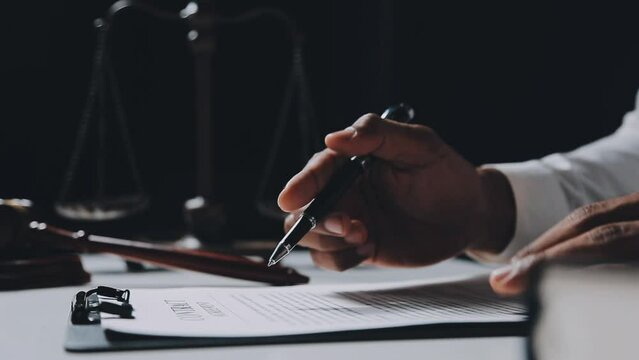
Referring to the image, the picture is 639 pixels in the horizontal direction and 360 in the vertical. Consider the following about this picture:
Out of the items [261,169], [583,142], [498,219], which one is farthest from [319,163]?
[583,142]

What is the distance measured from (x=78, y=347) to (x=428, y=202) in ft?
1.74

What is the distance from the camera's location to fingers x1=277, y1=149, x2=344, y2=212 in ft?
2.31

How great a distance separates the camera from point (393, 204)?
2.90 feet

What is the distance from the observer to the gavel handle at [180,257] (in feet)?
2.52

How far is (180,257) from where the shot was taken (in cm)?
79

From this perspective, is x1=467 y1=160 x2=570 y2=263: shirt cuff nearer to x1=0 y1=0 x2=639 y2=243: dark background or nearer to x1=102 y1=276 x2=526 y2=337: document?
x1=102 y1=276 x2=526 y2=337: document

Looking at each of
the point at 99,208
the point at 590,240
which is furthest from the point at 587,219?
the point at 99,208

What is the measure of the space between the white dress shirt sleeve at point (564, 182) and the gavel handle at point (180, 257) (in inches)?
11.1

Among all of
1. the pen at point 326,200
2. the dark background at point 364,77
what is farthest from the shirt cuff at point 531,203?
the dark background at point 364,77

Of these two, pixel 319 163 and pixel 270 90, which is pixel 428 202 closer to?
pixel 319 163

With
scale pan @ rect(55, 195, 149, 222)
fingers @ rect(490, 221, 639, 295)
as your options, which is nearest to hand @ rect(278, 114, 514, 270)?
fingers @ rect(490, 221, 639, 295)

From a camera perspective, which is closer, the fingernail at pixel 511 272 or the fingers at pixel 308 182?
the fingernail at pixel 511 272

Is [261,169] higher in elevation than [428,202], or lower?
higher

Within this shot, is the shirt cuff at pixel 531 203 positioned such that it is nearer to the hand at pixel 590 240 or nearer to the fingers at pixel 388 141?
the fingers at pixel 388 141
